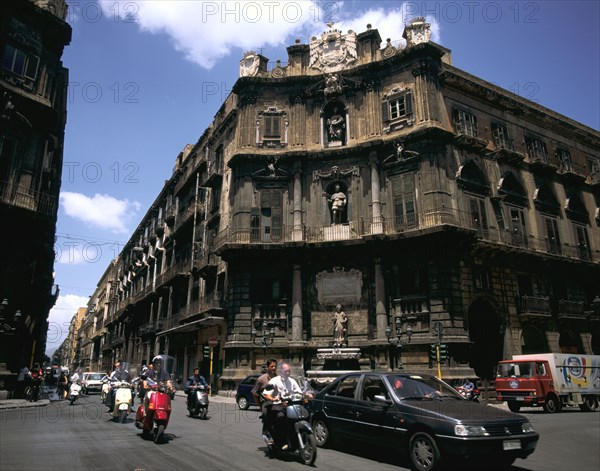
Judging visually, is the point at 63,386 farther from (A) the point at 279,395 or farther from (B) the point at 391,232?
(A) the point at 279,395

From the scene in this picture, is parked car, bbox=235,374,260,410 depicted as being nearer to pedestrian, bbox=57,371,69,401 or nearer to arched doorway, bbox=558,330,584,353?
pedestrian, bbox=57,371,69,401

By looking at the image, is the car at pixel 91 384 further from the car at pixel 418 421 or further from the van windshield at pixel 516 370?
the car at pixel 418 421

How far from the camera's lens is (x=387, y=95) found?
2536 cm

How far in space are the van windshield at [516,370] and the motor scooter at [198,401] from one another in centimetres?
1207

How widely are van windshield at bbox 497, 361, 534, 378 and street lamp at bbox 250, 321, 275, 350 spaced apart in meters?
10.7

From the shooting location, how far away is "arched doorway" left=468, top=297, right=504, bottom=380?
2300 centimetres

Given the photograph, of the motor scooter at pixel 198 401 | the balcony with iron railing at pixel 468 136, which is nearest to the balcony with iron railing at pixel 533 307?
the balcony with iron railing at pixel 468 136

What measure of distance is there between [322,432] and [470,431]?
3.28 metres

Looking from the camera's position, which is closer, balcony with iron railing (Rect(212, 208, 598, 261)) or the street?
the street

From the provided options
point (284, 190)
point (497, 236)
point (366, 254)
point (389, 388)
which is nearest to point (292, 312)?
point (366, 254)

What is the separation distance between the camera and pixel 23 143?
20078 millimetres

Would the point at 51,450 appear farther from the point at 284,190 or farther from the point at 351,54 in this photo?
the point at 351,54

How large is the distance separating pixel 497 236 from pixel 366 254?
24.4 ft

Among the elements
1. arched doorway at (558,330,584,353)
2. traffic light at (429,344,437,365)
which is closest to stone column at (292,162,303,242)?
traffic light at (429,344,437,365)
